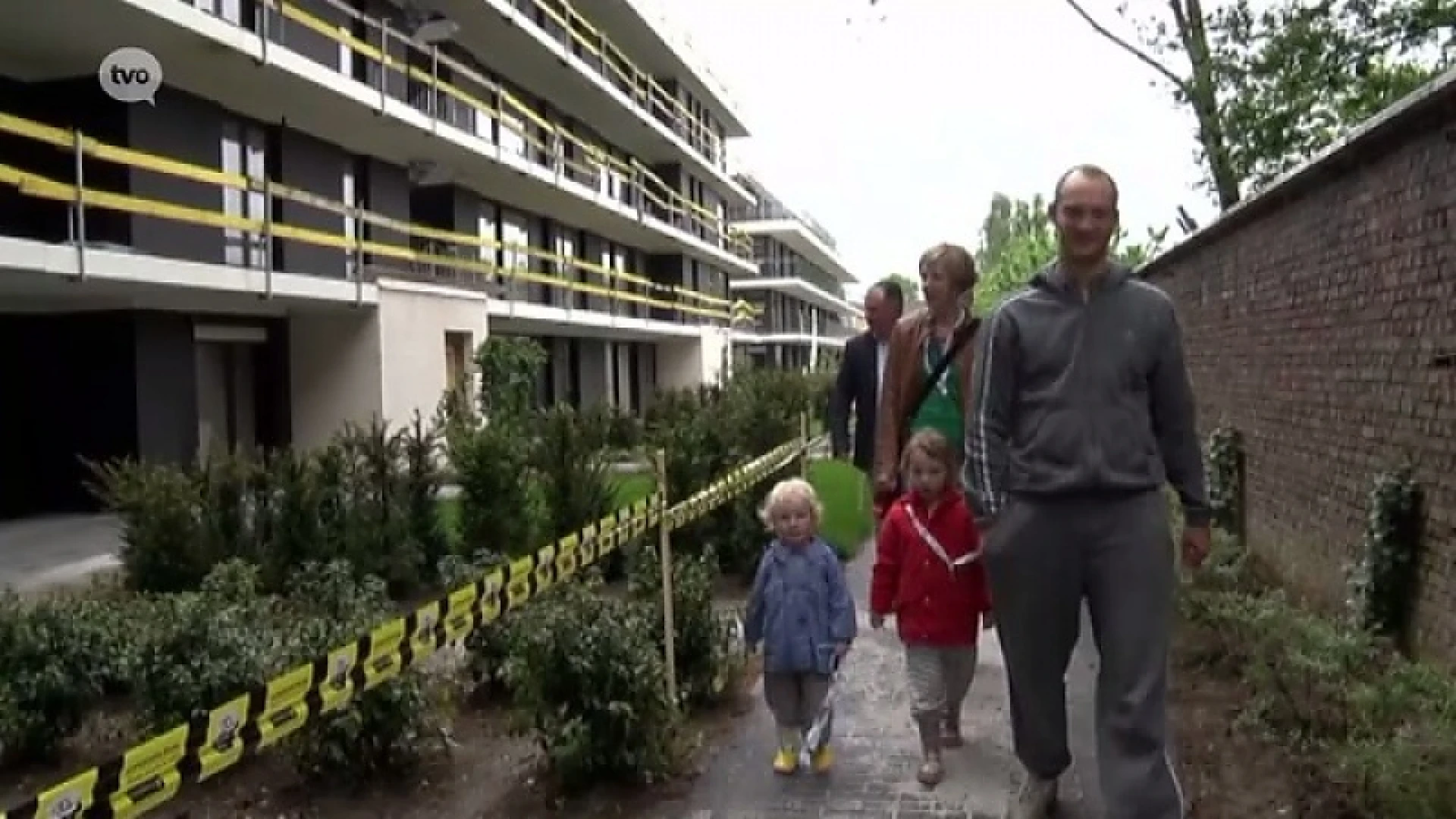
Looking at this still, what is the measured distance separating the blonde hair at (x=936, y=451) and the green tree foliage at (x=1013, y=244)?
22217 millimetres

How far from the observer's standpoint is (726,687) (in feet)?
Result: 20.9

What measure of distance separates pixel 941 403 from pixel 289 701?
3107 mm

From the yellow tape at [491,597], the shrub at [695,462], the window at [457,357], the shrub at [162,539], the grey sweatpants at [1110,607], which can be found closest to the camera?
the grey sweatpants at [1110,607]

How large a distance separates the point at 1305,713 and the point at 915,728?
164 centimetres

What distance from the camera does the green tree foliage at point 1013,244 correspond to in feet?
137

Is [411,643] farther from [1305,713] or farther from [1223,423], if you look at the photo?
[1223,423]

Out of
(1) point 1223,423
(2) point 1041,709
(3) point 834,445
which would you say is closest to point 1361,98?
(1) point 1223,423

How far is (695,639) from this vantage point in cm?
617

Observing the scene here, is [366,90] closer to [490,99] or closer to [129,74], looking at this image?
[129,74]

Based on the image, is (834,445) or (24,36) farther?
(24,36)

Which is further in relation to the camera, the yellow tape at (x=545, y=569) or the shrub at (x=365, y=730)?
the shrub at (x=365, y=730)

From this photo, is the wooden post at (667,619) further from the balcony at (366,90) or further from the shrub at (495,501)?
the balcony at (366,90)

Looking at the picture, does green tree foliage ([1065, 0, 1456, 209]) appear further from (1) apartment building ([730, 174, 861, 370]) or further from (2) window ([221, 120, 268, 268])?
(1) apartment building ([730, 174, 861, 370])

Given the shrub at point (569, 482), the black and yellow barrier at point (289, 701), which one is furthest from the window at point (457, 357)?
the black and yellow barrier at point (289, 701)
